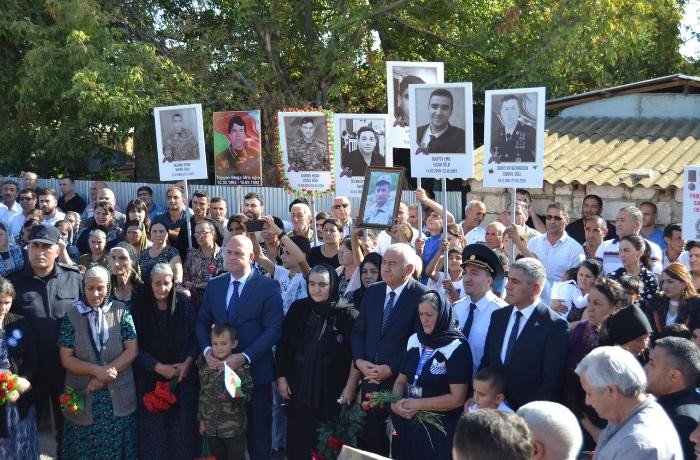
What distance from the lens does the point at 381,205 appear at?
7.94 metres

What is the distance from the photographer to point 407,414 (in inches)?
225

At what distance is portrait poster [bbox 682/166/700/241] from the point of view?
24.0ft

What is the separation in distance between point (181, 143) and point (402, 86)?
2.61 meters

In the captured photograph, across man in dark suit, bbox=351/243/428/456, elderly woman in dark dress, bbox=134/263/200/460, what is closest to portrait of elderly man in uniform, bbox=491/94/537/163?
man in dark suit, bbox=351/243/428/456

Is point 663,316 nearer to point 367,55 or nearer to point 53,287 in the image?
point 53,287

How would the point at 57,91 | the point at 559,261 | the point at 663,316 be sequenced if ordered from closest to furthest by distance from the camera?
the point at 663,316 → the point at 559,261 → the point at 57,91

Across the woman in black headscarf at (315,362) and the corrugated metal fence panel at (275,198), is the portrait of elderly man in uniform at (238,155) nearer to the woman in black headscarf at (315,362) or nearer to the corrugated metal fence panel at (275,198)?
the corrugated metal fence panel at (275,198)

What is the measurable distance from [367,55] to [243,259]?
38.1 feet

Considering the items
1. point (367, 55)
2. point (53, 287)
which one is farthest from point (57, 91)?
point (53, 287)

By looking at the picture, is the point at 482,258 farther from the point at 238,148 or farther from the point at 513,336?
the point at 238,148

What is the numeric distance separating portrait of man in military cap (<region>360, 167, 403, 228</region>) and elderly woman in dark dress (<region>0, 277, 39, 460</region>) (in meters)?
3.03

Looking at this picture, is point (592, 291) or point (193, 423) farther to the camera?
point (193, 423)

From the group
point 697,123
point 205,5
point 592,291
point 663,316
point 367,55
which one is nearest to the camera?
point 592,291

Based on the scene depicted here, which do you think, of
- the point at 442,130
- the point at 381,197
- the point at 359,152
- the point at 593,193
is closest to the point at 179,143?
the point at 359,152
